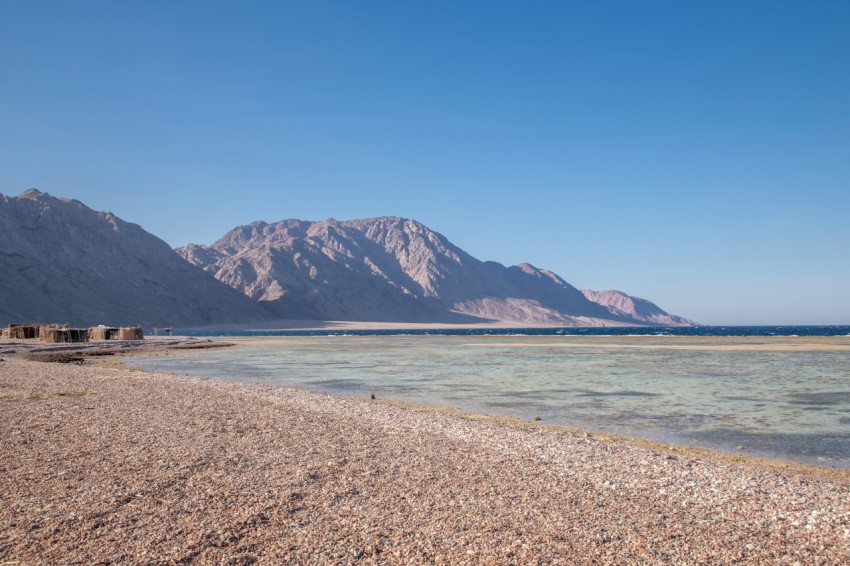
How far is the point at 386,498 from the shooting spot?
9.02m

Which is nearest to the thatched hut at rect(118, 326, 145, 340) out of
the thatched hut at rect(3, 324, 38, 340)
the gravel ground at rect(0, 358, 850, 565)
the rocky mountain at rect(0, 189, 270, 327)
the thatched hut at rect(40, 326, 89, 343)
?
the thatched hut at rect(3, 324, 38, 340)

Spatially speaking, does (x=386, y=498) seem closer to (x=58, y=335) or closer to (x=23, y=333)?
(x=58, y=335)

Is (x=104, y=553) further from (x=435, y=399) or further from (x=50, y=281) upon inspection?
(x=50, y=281)

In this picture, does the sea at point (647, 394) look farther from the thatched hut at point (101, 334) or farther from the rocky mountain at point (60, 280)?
the rocky mountain at point (60, 280)

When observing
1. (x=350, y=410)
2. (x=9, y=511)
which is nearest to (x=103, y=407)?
(x=350, y=410)

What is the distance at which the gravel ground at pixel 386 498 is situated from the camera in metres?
7.05

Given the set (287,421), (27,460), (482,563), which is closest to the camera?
(482,563)

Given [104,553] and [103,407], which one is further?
[103,407]

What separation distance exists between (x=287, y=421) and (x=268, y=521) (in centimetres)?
816

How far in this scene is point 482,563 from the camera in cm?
670

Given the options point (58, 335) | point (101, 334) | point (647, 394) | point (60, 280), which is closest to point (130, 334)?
point (101, 334)

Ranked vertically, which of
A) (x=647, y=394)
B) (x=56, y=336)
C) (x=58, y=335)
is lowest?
(x=647, y=394)

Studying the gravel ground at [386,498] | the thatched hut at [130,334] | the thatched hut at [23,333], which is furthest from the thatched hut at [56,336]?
the gravel ground at [386,498]

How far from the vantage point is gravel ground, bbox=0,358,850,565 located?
7051 millimetres
